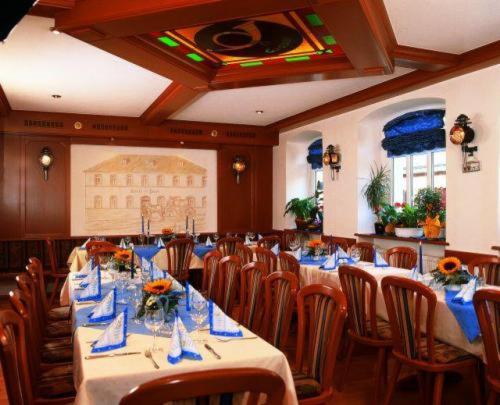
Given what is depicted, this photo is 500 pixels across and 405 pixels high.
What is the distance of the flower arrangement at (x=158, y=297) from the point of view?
237cm

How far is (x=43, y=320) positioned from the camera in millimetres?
3355

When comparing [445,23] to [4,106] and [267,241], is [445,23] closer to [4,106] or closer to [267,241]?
[267,241]

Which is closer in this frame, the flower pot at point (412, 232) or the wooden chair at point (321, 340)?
the wooden chair at point (321, 340)

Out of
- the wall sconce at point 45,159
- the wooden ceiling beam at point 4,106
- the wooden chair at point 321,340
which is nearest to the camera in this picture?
the wooden chair at point 321,340

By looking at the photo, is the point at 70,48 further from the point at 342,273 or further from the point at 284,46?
the point at 342,273

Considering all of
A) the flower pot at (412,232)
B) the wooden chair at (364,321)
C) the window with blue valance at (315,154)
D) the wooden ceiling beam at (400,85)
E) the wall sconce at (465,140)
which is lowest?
the wooden chair at (364,321)

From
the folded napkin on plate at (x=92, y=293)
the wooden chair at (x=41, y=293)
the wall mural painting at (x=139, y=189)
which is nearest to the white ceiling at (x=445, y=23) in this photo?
the folded napkin on plate at (x=92, y=293)

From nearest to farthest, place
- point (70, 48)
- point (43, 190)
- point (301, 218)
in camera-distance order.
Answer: point (70, 48)
point (43, 190)
point (301, 218)

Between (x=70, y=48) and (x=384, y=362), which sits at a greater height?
(x=70, y=48)

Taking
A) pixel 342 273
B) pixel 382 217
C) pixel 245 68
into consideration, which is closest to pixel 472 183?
pixel 382 217

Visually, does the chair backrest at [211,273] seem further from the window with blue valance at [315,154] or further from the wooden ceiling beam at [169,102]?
the window with blue valance at [315,154]

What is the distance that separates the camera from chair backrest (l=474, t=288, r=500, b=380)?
93.3 inches

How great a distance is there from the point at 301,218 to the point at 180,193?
7.27ft

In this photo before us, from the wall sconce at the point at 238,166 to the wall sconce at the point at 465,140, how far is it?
4.32 meters
